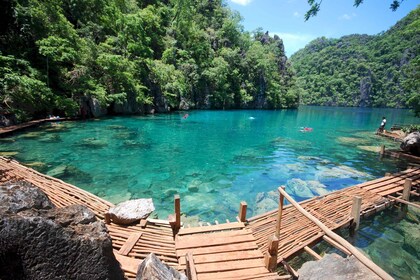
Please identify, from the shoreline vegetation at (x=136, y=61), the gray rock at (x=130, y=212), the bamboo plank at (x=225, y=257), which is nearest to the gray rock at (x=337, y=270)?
the bamboo plank at (x=225, y=257)

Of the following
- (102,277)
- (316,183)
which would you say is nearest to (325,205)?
(316,183)

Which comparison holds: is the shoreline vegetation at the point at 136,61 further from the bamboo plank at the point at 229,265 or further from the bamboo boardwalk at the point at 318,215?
the bamboo plank at the point at 229,265

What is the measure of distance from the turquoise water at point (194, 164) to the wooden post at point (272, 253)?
11.3 feet

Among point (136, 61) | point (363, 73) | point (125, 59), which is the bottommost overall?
point (125, 59)

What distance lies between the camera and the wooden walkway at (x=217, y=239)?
4.53m

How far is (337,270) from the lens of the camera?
133 inches

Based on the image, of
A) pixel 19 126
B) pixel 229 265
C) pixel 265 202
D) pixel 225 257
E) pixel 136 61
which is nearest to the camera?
pixel 229 265

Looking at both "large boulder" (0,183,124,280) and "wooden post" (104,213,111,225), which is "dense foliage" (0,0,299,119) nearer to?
"wooden post" (104,213,111,225)

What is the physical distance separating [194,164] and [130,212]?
791 cm

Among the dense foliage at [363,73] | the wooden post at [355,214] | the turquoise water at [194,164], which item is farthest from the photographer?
the dense foliage at [363,73]

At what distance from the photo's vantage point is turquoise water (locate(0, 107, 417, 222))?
948 cm

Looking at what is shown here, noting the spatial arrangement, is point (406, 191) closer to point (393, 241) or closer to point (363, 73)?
point (393, 241)

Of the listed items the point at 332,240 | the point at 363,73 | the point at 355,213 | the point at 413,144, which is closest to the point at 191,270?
the point at 332,240

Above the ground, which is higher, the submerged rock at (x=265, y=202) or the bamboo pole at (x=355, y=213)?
the bamboo pole at (x=355, y=213)
